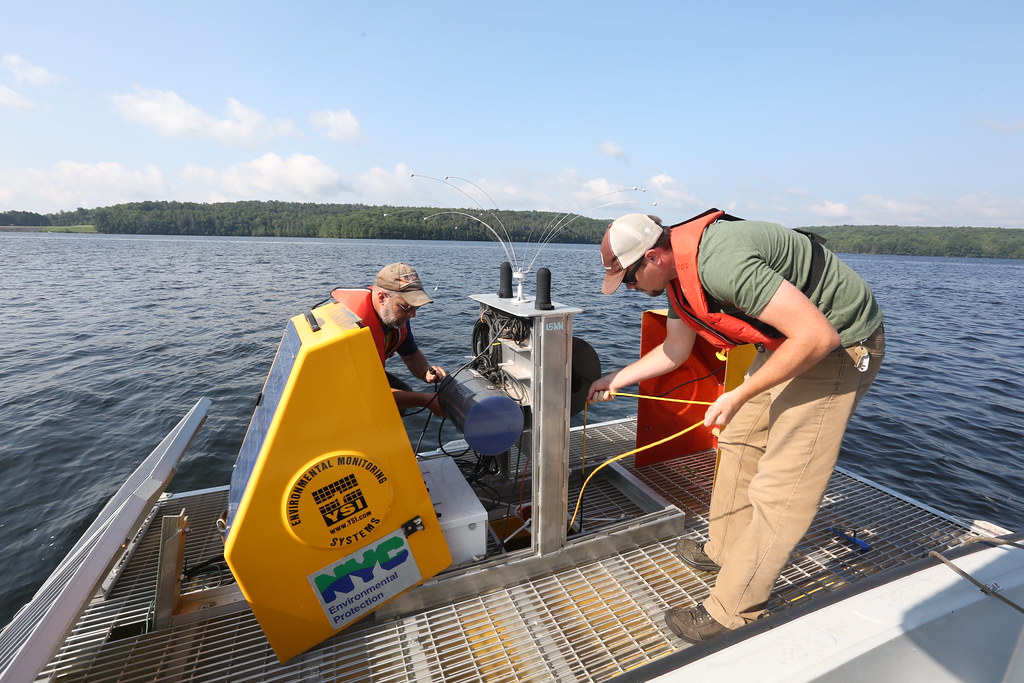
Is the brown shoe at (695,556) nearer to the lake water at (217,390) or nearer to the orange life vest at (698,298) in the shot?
the orange life vest at (698,298)

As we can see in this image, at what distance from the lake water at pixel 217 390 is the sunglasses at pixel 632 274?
1291 mm

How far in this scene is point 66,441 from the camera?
20.5 feet

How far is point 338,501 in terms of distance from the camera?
1967mm

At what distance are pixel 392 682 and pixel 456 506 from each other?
0.81 m

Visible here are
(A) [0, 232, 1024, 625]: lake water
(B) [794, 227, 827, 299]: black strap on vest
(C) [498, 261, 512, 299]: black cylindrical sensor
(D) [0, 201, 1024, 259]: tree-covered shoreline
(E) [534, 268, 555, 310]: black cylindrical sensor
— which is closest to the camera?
(B) [794, 227, 827, 299]: black strap on vest

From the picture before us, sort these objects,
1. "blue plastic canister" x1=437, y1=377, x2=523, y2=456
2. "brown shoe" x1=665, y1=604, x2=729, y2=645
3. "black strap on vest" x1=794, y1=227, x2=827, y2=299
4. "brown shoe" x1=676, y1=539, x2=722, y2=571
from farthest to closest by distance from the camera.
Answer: "brown shoe" x1=676, y1=539, x2=722, y2=571, "blue plastic canister" x1=437, y1=377, x2=523, y2=456, "brown shoe" x1=665, y1=604, x2=729, y2=645, "black strap on vest" x1=794, y1=227, x2=827, y2=299

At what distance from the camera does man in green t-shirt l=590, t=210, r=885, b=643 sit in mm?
1807

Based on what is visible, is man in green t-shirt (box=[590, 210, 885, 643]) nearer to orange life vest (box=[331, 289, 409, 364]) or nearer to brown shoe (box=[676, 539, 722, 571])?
brown shoe (box=[676, 539, 722, 571])

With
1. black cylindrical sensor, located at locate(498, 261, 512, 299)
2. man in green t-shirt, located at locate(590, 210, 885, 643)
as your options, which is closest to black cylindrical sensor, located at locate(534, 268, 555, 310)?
man in green t-shirt, located at locate(590, 210, 885, 643)

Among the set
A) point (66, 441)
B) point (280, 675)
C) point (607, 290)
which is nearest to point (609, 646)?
point (280, 675)

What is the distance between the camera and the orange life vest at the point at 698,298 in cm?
196

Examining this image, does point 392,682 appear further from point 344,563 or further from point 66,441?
point 66,441

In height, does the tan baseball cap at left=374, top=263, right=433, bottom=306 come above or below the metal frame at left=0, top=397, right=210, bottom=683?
above

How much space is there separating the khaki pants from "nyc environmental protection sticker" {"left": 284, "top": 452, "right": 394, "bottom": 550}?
1678 millimetres
